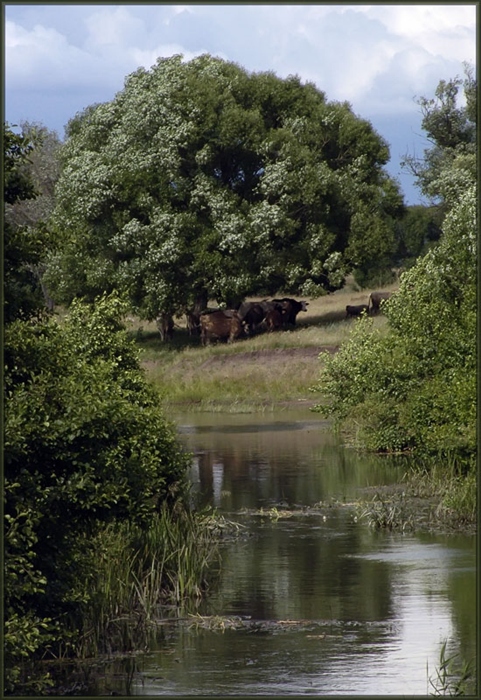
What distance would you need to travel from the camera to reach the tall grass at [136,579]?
1634 centimetres

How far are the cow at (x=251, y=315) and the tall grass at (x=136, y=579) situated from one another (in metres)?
49.7

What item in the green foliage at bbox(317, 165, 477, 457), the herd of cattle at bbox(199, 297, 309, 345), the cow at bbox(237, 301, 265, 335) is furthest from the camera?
the cow at bbox(237, 301, 265, 335)

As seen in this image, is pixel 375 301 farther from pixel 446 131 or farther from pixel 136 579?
pixel 136 579

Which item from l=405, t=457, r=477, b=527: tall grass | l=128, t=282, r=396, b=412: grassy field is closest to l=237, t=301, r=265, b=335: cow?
l=128, t=282, r=396, b=412: grassy field

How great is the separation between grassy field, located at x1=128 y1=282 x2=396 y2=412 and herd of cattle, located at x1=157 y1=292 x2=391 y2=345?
0.81 m

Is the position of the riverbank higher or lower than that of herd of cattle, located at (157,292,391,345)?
lower

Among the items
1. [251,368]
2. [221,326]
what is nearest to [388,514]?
[251,368]

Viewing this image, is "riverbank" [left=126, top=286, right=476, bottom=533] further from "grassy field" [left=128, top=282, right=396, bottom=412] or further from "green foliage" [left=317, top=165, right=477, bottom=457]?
"green foliage" [left=317, top=165, right=477, bottom=457]

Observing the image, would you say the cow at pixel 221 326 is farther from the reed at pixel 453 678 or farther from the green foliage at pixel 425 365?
the reed at pixel 453 678

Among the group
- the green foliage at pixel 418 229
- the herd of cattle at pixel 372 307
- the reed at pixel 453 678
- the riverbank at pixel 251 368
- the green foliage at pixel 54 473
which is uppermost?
the green foliage at pixel 418 229

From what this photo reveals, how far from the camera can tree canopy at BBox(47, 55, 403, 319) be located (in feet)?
232

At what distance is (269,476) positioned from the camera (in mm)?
35500

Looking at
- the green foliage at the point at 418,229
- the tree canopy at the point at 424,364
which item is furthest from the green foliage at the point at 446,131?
the tree canopy at the point at 424,364

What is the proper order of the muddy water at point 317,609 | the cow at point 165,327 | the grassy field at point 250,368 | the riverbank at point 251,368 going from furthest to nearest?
the cow at point 165,327
the grassy field at point 250,368
the riverbank at point 251,368
the muddy water at point 317,609
